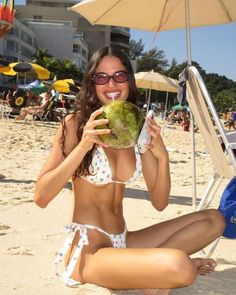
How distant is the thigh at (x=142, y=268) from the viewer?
1.87 m

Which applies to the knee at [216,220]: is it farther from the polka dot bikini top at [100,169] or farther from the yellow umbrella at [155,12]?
the yellow umbrella at [155,12]

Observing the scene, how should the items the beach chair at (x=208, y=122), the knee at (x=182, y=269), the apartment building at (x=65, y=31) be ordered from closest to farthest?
1. the knee at (x=182, y=269)
2. the beach chair at (x=208, y=122)
3. the apartment building at (x=65, y=31)

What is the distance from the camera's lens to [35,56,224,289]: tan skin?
192cm

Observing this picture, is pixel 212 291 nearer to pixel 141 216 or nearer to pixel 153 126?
pixel 153 126

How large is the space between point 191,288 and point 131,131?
1004 mm

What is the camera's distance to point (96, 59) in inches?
90.4

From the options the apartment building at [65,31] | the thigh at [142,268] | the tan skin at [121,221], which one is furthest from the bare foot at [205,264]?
the apartment building at [65,31]

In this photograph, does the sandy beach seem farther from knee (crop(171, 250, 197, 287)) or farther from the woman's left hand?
the woman's left hand

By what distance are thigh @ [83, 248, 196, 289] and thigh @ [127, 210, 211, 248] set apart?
37 centimetres

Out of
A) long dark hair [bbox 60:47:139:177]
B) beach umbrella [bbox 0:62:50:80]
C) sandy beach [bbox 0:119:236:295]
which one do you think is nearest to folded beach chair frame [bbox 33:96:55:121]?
beach umbrella [bbox 0:62:50:80]

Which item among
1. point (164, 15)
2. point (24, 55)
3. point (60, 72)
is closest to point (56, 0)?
point (24, 55)

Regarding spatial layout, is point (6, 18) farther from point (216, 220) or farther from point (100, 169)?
point (216, 220)

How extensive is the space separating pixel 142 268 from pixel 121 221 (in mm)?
484

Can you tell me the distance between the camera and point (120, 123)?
2.03 meters
